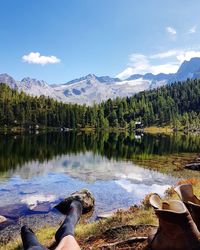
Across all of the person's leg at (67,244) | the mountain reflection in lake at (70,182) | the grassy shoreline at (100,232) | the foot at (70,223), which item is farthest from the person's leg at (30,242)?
the mountain reflection in lake at (70,182)

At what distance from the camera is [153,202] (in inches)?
457

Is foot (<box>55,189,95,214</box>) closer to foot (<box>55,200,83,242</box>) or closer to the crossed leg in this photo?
foot (<box>55,200,83,242</box>)

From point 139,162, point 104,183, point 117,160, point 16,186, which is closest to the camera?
point 16,186

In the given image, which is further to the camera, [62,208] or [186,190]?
[62,208]

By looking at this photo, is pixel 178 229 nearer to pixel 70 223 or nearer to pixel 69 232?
pixel 69 232

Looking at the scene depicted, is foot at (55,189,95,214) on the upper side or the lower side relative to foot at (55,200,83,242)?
lower

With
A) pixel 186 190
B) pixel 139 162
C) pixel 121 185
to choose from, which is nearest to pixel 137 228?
pixel 186 190

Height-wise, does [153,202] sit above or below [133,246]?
above

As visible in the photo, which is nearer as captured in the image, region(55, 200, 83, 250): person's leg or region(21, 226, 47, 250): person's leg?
region(21, 226, 47, 250): person's leg

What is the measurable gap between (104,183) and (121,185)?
2890 mm

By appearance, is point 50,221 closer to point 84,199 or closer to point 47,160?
point 84,199

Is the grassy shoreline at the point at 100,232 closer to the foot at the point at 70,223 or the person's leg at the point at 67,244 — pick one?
the foot at the point at 70,223

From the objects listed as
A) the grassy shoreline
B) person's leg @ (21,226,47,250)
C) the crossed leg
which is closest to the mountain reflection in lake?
the grassy shoreline

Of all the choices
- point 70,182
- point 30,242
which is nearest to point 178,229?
point 30,242
